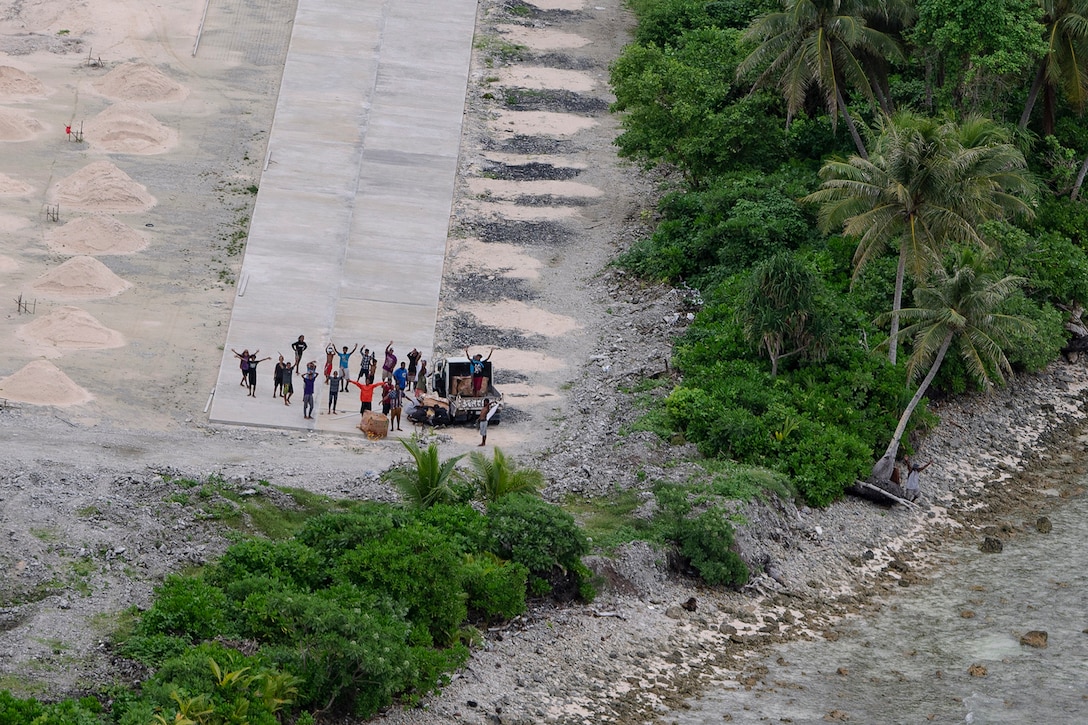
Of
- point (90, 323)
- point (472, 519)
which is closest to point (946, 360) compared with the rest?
point (472, 519)

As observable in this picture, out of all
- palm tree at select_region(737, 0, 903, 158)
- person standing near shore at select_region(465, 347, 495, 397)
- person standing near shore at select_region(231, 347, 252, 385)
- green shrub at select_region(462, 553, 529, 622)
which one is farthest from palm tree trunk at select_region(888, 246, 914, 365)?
person standing near shore at select_region(231, 347, 252, 385)

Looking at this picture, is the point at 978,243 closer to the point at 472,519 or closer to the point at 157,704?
the point at 472,519

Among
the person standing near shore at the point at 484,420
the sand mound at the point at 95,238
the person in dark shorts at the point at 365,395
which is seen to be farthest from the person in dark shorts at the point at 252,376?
the sand mound at the point at 95,238

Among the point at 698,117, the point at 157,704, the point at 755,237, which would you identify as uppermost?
the point at 698,117

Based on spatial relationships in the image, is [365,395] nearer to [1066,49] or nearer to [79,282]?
[79,282]

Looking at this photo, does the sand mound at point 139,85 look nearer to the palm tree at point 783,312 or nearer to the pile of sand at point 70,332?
the pile of sand at point 70,332

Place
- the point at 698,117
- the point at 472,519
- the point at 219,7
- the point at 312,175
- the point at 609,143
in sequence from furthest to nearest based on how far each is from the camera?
1. the point at 219,7
2. the point at 609,143
3. the point at 312,175
4. the point at 698,117
5. the point at 472,519

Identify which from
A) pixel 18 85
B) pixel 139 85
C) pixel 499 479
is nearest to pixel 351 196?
pixel 139 85

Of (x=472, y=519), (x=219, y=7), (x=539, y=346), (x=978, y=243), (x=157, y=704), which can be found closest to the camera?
(x=157, y=704)

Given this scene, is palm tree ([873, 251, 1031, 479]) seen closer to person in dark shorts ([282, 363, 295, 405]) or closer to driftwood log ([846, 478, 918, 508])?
driftwood log ([846, 478, 918, 508])
